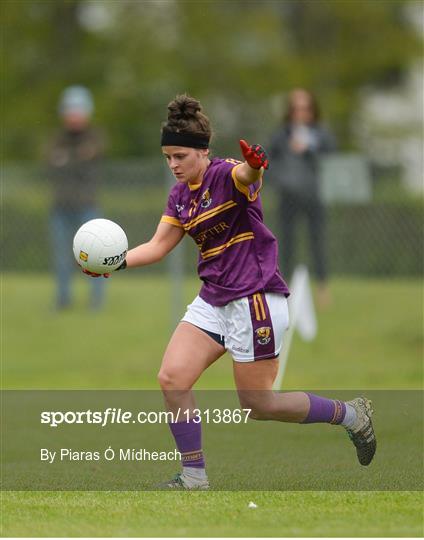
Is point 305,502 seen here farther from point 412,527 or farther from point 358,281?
point 358,281

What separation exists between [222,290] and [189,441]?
794 millimetres

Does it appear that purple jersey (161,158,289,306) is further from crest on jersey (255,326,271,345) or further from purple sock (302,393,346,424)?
purple sock (302,393,346,424)

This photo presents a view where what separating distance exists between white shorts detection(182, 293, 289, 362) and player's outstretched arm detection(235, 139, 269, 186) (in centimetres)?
62

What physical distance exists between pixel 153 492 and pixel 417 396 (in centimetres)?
422

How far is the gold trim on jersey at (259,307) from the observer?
22.2 ft

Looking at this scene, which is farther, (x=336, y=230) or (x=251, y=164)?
(x=336, y=230)

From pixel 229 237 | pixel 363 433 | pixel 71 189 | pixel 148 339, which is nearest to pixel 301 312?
pixel 148 339

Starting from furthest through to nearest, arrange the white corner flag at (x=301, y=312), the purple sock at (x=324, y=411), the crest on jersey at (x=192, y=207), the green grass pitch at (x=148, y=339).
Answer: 1. the green grass pitch at (x=148, y=339)
2. the white corner flag at (x=301, y=312)
3. the purple sock at (x=324, y=411)
4. the crest on jersey at (x=192, y=207)

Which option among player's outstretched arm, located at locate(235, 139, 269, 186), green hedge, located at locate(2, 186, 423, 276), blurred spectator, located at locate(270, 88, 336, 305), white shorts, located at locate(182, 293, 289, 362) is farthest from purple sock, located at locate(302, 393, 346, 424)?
green hedge, located at locate(2, 186, 423, 276)

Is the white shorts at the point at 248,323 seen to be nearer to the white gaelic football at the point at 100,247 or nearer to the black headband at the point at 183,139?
the white gaelic football at the point at 100,247

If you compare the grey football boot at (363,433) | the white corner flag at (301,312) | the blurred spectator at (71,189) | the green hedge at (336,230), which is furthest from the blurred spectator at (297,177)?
the grey football boot at (363,433)

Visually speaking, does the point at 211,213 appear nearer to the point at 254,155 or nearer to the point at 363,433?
the point at 254,155

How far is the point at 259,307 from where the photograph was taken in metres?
6.77

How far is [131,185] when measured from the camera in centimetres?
1328
